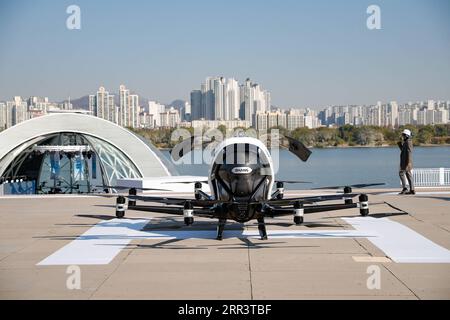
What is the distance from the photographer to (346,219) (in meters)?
16.9

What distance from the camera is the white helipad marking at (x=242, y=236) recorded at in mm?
11453

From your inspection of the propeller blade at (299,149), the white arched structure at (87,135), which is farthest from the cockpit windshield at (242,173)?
the white arched structure at (87,135)

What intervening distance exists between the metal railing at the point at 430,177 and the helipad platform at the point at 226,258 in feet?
33.3

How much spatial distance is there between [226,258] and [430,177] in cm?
1879

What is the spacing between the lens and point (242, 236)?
45.8 feet

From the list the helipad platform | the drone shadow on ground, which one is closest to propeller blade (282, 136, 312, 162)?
the helipad platform

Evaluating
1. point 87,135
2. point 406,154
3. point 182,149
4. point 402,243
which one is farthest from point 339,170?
point 402,243

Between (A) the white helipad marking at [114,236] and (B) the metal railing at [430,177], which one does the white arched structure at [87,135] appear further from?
(A) the white helipad marking at [114,236]

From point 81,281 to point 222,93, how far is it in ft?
180

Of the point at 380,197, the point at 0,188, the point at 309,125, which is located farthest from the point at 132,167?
the point at 309,125

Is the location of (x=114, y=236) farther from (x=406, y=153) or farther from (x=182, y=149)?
(x=406, y=153)

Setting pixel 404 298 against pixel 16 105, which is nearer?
pixel 404 298

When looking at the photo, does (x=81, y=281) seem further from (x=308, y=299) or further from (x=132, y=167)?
(x=132, y=167)
